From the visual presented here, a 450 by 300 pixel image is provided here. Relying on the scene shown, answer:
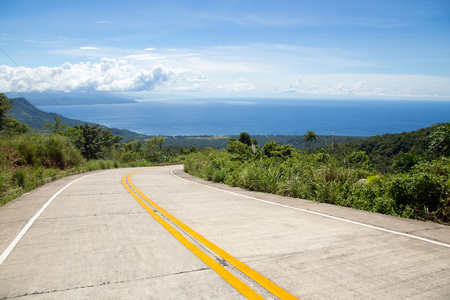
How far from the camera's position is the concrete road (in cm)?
335

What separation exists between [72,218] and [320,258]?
5.44 meters

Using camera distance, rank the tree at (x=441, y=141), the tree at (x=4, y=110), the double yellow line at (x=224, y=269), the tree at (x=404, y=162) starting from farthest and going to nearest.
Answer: the tree at (x=4, y=110) < the tree at (x=441, y=141) < the tree at (x=404, y=162) < the double yellow line at (x=224, y=269)

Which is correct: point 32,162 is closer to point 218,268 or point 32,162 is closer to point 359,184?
point 359,184

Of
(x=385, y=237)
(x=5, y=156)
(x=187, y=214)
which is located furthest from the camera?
(x=5, y=156)

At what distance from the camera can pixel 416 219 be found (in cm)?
660

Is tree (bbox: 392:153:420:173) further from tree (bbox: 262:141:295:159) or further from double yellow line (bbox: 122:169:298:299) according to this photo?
tree (bbox: 262:141:295:159)

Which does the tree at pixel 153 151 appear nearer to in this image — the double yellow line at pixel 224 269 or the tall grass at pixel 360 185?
the tall grass at pixel 360 185

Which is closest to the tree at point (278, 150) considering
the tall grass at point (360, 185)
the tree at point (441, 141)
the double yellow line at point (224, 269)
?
the tree at point (441, 141)

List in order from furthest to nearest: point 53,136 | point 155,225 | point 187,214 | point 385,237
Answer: point 53,136
point 187,214
point 155,225
point 385,237

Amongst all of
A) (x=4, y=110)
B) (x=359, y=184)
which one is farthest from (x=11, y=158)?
(x=4, y=110)

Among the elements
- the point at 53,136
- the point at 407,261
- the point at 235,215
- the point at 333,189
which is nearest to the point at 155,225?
the point at 235,215

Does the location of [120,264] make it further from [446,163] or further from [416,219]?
[446,163]

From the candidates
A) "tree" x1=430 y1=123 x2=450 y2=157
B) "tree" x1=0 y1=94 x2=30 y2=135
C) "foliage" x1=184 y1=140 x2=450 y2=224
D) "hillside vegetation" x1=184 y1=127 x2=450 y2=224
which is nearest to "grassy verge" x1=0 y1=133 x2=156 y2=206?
"hillside vegetation" x1=184 y1=127 x2=450 y2=224

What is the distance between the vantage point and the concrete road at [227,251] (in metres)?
3.35
